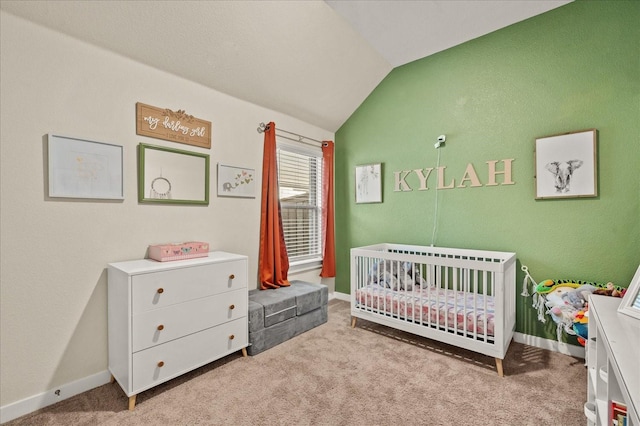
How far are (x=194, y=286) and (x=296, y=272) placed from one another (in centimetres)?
155

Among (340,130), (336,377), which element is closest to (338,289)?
(336,377)

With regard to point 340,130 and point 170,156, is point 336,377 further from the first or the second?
point 340,130

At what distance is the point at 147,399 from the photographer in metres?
1.74

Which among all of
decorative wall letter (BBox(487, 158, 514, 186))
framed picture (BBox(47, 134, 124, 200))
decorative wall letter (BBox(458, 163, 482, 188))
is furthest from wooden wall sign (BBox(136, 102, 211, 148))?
decorative wall letter (BBox(487, 158, 514, 186))

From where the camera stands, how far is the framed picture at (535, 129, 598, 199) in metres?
2.16

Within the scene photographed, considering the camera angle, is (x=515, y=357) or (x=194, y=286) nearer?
(x=194, y=286)

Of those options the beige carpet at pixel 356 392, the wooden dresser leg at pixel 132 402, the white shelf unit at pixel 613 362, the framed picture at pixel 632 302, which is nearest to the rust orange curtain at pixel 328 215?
the beige carpet at pixel 356 392

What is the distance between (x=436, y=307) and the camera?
2268mm

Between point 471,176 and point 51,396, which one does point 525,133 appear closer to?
point 471,176

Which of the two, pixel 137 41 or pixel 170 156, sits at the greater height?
pixel 137 41

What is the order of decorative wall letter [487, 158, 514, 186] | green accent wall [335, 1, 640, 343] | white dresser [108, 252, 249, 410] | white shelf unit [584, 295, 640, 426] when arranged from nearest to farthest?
white shelf unit [584, 295, 640, 426], white dresser [108, 252, 249, 410], green accent wall [335, 1, 640, 343], decorative wall letter [487, 158, 514, 186]

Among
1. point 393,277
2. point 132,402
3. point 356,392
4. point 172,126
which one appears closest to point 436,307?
point 393,277

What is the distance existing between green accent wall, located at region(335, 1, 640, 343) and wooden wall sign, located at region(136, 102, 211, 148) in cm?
197

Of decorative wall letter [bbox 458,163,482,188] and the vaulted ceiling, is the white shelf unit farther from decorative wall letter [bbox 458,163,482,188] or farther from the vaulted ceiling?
the vaulted ceiling
